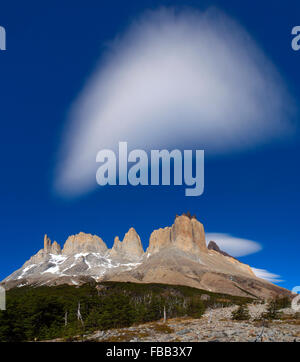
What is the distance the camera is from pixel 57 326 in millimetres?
92188

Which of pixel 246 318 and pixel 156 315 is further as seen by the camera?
pixel 156 315
